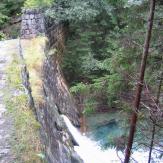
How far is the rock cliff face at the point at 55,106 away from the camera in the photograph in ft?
20.9

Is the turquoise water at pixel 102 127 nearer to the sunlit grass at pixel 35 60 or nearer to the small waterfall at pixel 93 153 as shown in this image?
the small waterfall at pixel 93 153

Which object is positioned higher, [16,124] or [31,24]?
[31,24]

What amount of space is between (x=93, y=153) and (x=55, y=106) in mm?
2689

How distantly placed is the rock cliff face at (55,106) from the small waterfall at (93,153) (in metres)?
0.49

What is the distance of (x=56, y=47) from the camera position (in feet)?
48.9

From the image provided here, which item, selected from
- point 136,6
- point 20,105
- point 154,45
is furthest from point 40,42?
point 20,105

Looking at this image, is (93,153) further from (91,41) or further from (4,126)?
(4,126)

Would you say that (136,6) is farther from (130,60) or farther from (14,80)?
(14,80)

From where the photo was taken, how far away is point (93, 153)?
38.1ft

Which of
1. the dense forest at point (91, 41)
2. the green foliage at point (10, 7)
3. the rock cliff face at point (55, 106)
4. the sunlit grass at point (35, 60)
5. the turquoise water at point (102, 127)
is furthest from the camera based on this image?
the green foliage at point (10, 7)

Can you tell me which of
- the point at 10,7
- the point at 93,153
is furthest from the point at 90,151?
the point at 10,7

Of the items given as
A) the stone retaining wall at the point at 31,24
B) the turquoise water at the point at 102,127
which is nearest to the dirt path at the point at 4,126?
the stone retaining wall at the point at 31,24

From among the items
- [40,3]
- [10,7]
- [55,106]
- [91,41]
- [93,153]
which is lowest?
[93,153]

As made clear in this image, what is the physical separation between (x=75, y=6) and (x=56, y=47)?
159 centimetres
